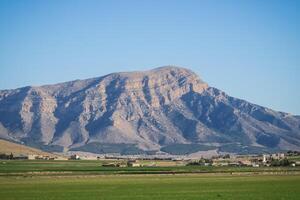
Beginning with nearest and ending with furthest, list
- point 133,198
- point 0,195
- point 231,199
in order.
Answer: point 231,199
point 133,198
point 0,195

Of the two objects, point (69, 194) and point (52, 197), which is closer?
point (52, 197)

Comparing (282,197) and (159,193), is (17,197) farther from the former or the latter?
(282,197)

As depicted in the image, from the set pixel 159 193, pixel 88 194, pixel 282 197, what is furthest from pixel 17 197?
pixel 282 197

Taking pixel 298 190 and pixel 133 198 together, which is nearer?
pixel 133 198

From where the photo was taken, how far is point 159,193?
80938 mm

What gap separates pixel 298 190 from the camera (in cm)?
8044

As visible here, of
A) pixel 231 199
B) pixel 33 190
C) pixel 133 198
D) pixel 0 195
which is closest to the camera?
pixel 231 199

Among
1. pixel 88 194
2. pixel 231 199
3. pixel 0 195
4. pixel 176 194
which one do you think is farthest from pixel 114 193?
pixel 231 199

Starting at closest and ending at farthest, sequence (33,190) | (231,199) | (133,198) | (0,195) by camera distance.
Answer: (231,199), (133,198), (0,195), (33,190)

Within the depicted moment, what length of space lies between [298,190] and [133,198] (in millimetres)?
20648

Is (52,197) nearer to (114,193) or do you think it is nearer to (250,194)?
(114,193)

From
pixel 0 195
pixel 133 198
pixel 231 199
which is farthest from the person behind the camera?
pixel 0 195

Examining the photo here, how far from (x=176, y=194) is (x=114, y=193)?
8.39m

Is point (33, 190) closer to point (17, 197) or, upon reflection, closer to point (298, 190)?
point (17, 197)
